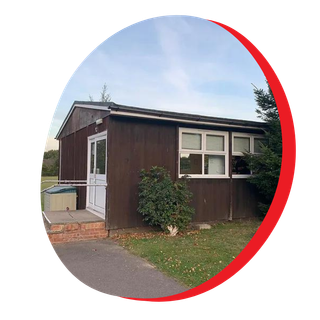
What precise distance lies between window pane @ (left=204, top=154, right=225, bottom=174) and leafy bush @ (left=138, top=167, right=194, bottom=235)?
1.31m

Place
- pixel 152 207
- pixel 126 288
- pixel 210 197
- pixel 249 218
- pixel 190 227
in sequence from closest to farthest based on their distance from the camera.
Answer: pixel 126 288 → pixel 152 207 → pixel 190 227 → pixel 210 197 → pixel 249 218

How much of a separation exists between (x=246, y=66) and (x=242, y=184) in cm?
548

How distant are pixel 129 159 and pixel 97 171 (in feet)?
4.05

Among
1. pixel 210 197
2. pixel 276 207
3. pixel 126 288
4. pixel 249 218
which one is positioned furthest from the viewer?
pixel 249 218

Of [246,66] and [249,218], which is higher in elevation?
[246,66]

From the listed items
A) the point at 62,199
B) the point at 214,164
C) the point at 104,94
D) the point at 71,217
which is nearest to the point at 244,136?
the point at 214,164

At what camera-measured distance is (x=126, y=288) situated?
140 inches

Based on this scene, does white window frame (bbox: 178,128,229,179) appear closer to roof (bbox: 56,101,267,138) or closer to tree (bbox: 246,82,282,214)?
roof (bbox: 56,101,267,138)

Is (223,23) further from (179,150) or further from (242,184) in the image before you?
(242,184)

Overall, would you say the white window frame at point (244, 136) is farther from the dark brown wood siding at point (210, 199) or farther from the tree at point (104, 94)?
the tree at point (104, 94)

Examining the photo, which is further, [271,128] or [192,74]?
[271,128]

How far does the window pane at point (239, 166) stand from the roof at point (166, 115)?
3.08ft

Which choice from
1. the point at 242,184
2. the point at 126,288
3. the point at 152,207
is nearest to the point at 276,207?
the point at 126,288

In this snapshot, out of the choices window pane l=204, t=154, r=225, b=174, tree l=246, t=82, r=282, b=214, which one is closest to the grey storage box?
window pane l=204, t=154, r=225, b=174
